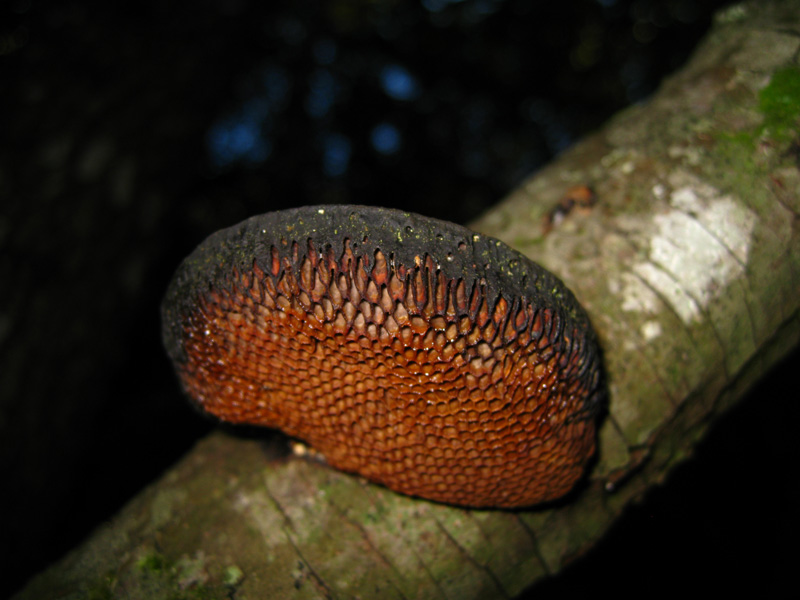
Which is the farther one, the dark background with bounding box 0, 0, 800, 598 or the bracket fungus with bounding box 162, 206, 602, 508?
the dark background with bounding box 0, 0, 800, 598

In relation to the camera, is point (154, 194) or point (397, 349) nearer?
point (397, 349)

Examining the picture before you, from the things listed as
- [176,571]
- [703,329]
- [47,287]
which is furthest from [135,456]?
[703,329]

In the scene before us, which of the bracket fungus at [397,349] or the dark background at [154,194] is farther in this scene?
the dark background at [154,194]

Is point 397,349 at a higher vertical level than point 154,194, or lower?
higher
